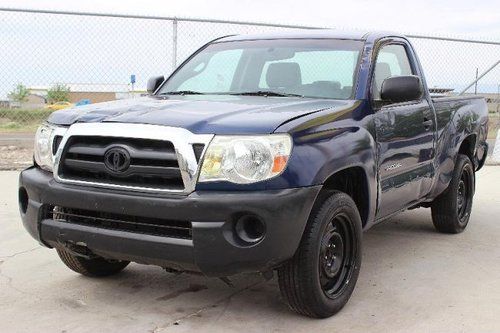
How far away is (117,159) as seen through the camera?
10.9 ft

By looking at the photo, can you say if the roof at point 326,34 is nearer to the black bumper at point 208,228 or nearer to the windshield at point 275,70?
the windshield at point 275,70

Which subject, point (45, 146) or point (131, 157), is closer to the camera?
point (131, 157)

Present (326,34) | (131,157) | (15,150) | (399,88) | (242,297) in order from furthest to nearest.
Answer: (15,150), (326,34), (399,88), (242,297), (131,157)

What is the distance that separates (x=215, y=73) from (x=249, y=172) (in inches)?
74.5

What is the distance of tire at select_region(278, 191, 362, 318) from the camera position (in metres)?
3.38

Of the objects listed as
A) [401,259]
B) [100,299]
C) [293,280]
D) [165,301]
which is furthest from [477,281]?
[100,299]

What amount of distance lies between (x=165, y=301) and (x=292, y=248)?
1.13m

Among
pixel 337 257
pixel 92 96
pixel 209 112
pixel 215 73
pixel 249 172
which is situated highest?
pixel 215 73

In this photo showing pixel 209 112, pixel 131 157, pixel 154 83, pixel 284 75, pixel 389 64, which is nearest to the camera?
pixel 131 157

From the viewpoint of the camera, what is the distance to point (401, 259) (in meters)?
5.01

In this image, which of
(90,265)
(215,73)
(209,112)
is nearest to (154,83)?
(215,73)

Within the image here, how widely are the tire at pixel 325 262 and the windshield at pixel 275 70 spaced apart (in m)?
0.94

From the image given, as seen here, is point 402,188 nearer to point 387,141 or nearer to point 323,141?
point 387,141

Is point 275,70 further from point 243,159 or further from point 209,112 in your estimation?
point 243,159
